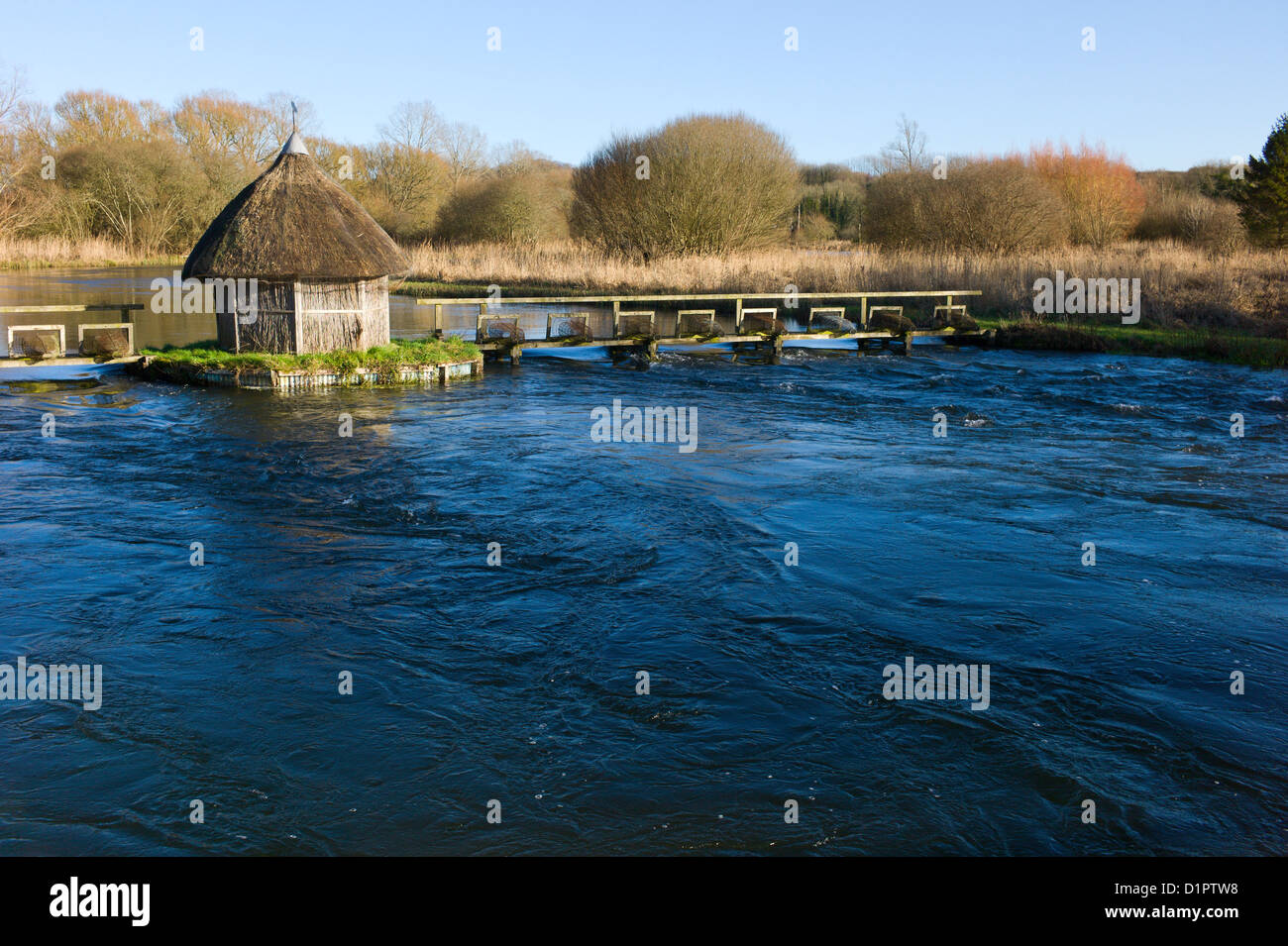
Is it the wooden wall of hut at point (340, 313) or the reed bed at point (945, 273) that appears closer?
the wooden wall of hut at point (340, 313)

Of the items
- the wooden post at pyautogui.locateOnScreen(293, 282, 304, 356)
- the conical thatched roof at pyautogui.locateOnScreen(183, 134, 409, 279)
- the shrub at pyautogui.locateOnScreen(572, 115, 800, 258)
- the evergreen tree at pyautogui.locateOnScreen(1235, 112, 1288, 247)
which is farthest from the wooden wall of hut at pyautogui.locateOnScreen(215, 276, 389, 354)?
A: the evergreen tree at pyautogui.locateOnScreen(1235, 112, 1288, 247)

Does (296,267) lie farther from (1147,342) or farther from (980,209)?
(980,209)

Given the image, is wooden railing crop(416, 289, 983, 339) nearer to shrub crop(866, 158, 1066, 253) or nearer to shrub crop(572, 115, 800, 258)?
shrub crop(572, 115, 800, 258)

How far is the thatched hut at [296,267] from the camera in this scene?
1755 cm

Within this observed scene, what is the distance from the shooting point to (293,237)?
1773 cm

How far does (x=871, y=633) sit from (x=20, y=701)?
228 inches

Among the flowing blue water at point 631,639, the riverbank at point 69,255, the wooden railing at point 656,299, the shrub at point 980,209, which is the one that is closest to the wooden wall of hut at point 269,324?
the wooden railing at point 656,299

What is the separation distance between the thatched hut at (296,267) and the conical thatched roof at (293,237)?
17 mm

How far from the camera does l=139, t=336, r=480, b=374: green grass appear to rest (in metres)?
17.2

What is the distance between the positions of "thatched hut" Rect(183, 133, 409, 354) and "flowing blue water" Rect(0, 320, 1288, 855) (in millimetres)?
3853

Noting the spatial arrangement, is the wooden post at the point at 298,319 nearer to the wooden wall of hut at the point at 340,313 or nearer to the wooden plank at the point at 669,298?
the wooden wall of hut at the point at 340,313

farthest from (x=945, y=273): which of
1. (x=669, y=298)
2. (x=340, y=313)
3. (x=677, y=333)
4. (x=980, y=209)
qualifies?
(x=340, y=313)
